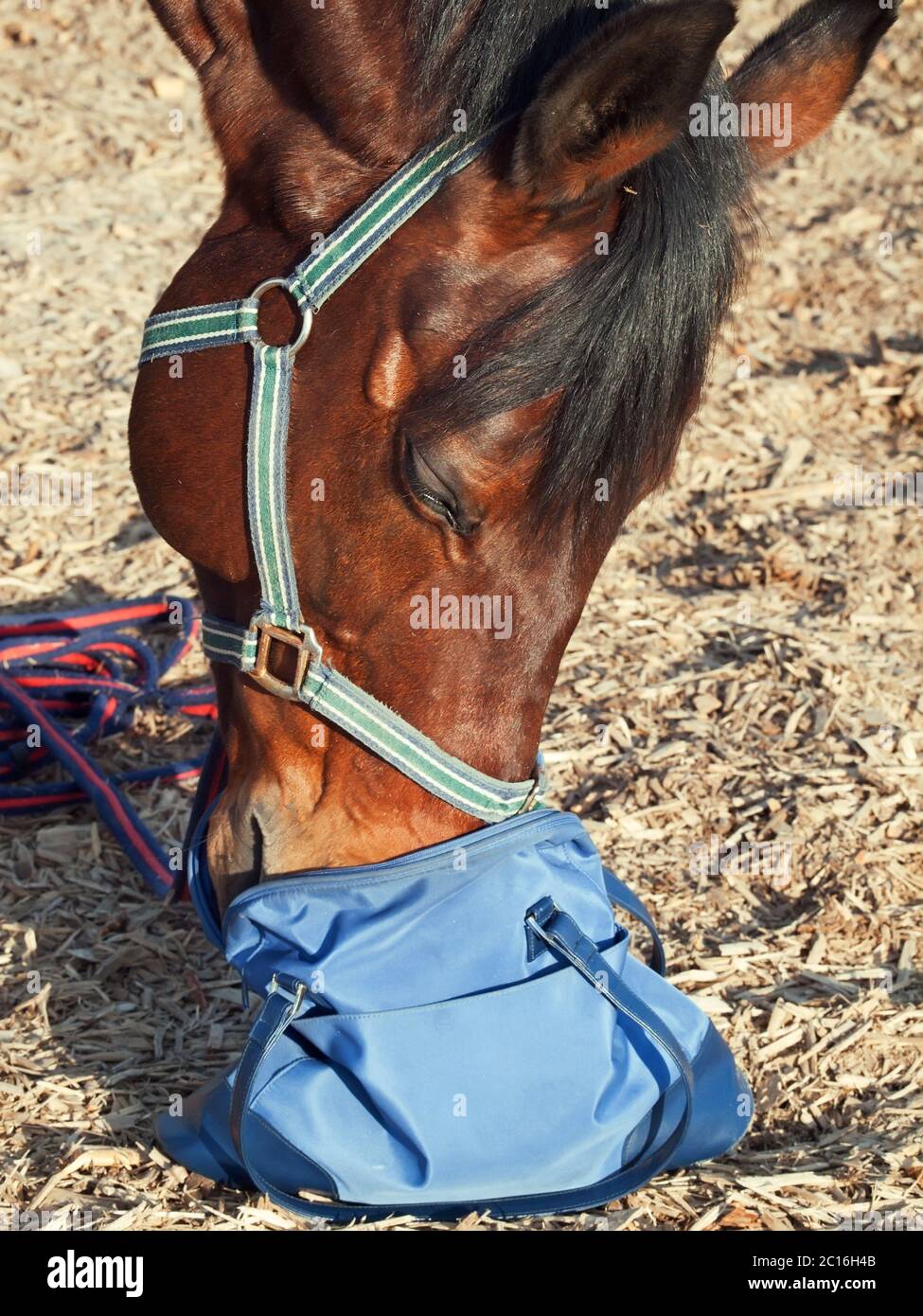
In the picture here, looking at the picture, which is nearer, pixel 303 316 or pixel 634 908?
pixel 303 316

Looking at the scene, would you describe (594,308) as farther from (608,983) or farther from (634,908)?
(634,908)

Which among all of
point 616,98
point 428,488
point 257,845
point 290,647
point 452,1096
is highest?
point 616,98

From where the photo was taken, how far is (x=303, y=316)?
1889 millimetres

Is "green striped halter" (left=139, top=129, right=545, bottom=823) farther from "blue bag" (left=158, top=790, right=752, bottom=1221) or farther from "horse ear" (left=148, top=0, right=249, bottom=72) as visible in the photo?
"horse ear" (left=148, top=0, right=249, bottom=72)

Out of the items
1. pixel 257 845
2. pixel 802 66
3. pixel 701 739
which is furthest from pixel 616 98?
pixel 701 739

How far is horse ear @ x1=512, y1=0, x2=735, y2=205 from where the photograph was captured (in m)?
1.52

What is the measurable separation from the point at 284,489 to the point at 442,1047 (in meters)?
0.80

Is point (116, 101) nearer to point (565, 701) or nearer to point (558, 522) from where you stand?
point (565, 701)

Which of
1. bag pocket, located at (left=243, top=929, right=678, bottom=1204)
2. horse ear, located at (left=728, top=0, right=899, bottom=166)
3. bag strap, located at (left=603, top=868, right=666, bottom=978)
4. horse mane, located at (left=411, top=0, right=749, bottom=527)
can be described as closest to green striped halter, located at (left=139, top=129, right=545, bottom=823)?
horse mane, located at (left=411, top=0, right=749, bottom=527)

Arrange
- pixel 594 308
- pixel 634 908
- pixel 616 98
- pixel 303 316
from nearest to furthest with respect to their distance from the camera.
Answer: pixel 616 98 → pixel 594 308 → pixel 303 316 → pixel 634 908

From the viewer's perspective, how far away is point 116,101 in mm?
6707

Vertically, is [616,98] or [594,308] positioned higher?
[616,98]
